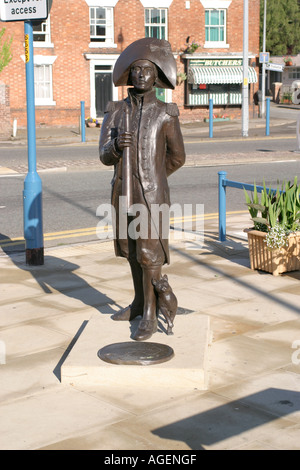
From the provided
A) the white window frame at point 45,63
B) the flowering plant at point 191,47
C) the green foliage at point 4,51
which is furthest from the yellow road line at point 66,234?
the flowering plant at point 191,47

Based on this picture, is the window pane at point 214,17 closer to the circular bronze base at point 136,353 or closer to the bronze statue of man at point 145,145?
the bronze statue of man at point 145,145

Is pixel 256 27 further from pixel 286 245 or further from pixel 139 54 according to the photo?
pixel 139 54

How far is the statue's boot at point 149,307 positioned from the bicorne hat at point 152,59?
1.57 metres

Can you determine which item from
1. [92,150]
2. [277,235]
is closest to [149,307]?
[277,235]

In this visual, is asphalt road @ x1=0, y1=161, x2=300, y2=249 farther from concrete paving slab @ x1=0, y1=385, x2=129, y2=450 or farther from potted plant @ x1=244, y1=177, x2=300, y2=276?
concrete paving slab @ x1=0, y1=385, x2=129, y2=450

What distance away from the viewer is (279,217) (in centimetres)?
881

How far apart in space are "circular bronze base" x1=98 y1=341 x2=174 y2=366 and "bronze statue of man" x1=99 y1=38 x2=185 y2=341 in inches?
8.3

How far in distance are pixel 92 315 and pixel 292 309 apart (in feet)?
6.71

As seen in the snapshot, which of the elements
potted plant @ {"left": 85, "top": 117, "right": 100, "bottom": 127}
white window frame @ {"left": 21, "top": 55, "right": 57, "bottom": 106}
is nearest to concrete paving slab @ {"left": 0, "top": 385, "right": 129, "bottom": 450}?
potted plant @ {"left": 85, "top": 117, "right": 100, "bottom": 127}

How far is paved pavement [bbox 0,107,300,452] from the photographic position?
15.0 ft

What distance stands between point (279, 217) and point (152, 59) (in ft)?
11.6

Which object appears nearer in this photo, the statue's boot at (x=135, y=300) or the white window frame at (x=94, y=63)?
the statue's boot at (x=135, y=300)

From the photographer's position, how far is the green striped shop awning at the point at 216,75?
35.8 metres

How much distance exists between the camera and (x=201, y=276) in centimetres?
859
